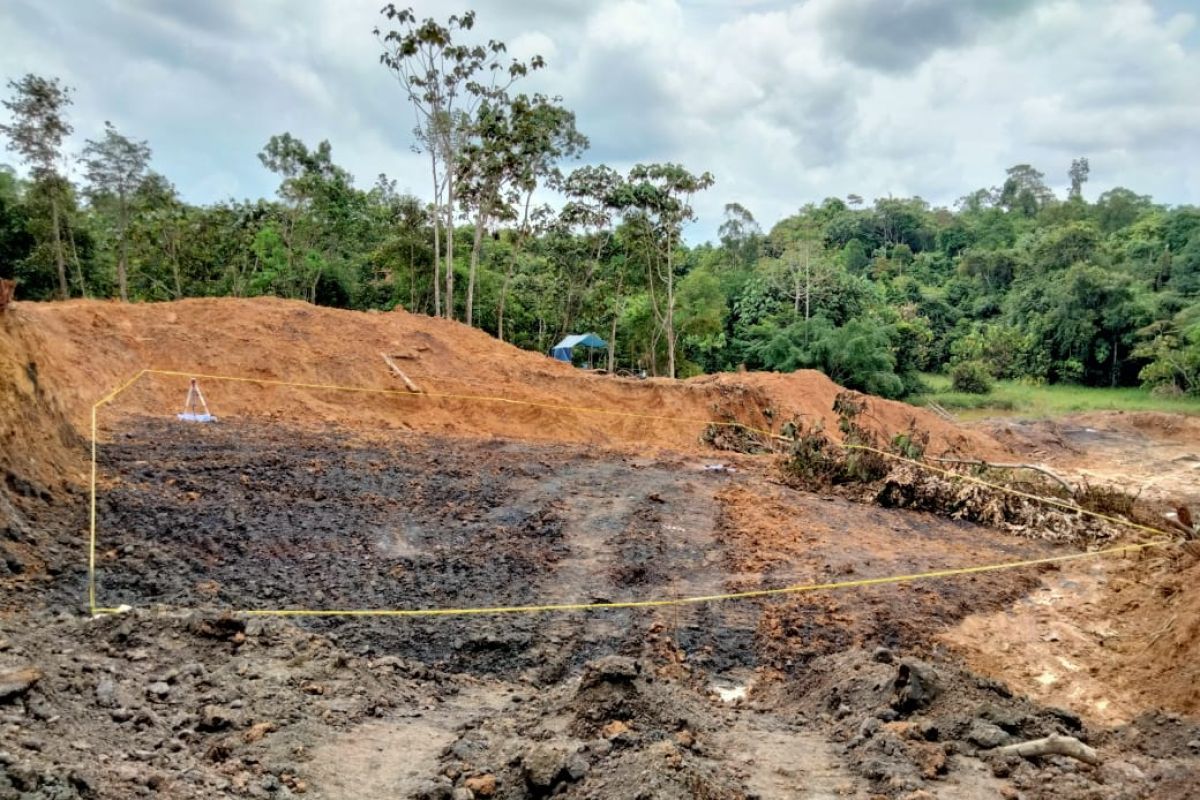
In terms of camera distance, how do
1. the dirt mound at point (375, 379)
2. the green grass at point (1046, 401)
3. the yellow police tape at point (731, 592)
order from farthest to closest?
the green grass at point (1046, 401)
the dirt mound at point (375, 379)
the yellow police tape at point (731, 592)

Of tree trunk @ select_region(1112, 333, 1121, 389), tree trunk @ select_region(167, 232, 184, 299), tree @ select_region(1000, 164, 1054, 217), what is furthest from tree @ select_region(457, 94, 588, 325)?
tree @ select_region(1000, 164, 1054, 217)

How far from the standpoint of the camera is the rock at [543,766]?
3.07 m

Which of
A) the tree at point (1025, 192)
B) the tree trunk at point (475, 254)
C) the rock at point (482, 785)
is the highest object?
the tree at point (1025, 192)

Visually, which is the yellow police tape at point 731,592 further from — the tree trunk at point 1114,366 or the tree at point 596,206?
the tree trunk at point 1114,366

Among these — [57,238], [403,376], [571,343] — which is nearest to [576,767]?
[403,376]

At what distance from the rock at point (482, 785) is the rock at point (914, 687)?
2242 mm

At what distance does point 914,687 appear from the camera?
4.13 meters

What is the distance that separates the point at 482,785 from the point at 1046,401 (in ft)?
98.6

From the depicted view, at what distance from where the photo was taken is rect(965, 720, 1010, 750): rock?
3820 mm

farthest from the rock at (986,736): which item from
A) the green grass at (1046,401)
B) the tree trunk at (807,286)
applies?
the tree trunk at (807,286)

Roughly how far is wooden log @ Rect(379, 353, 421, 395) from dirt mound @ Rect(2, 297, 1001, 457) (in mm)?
109

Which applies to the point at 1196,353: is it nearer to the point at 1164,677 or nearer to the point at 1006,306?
the point at 1006,306

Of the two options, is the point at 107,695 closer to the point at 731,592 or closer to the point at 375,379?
the point at 731,592

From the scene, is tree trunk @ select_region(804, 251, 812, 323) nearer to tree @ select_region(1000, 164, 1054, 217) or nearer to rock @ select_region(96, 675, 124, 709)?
rock @ select_region(96, 675, 124, 709)
